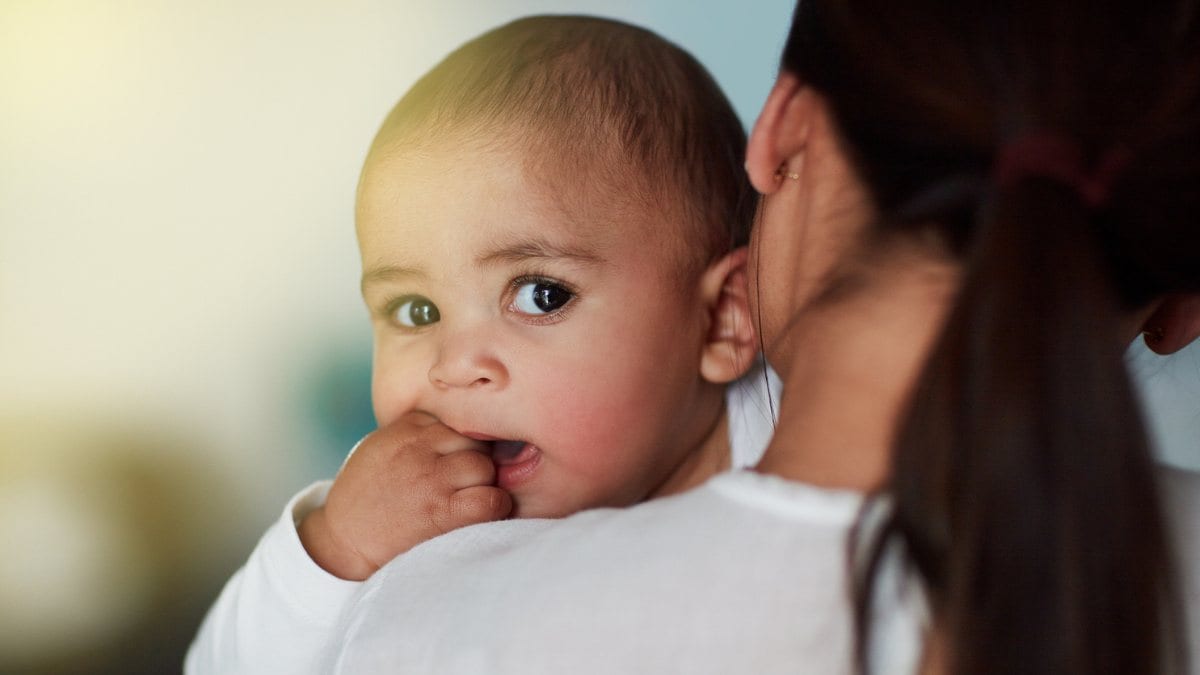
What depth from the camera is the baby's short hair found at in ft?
3.02

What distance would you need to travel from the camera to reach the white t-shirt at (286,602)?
2.87 feet

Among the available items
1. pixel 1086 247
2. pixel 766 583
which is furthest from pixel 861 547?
pixel 1086 247

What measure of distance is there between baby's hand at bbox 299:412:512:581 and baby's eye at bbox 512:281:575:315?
128mm

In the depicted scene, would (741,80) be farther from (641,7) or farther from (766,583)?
(766,583)

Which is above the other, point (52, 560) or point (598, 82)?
point (598, 82)

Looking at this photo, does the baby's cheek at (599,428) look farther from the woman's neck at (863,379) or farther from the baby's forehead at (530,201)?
the woman's neck at (863,379)

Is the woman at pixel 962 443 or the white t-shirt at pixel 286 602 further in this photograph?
the white t-shirt at pixel 286 602

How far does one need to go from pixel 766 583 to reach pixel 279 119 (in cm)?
106

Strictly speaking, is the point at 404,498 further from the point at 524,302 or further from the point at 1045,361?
the point at 1045,361

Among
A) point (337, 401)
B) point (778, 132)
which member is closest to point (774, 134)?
point (778, 132)

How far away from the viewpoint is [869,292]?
1.88 ft

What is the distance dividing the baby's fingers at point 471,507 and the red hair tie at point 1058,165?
0.52 m

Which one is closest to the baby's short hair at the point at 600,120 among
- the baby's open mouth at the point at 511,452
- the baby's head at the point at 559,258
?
the baby's head at the point at 559,258

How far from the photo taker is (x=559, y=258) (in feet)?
2.99
